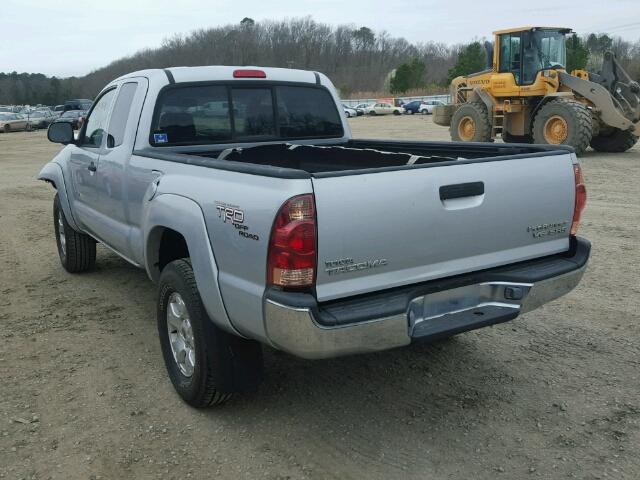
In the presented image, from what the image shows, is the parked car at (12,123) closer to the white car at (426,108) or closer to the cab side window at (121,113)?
the white car at (426,108)

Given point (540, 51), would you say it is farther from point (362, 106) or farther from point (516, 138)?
point (362, 106)

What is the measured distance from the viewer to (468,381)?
13.3ft

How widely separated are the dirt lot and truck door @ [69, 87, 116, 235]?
2.75ft

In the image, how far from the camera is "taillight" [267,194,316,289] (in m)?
2.82

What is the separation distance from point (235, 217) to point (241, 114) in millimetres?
2137

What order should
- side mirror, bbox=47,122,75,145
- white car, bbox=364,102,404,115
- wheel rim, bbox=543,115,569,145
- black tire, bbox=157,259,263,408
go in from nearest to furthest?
black tire, bbox=157,259,263,408
side mirror, bbox=47,122,75,145
wheel rim, bbox=543,115,569,145
white car, bbox=364,102,404,115

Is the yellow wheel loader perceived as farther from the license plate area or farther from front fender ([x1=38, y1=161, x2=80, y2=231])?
the license plate area

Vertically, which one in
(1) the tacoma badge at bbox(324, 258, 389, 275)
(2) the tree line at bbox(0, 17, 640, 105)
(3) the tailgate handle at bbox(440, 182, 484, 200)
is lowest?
(1) the tacoma badge at bbox(324, 258, 389, 275)

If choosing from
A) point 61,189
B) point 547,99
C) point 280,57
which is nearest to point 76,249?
point 61,189

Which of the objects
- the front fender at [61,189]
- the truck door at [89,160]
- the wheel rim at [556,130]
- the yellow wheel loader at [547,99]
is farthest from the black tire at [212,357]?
the wheel rim at [556,130]

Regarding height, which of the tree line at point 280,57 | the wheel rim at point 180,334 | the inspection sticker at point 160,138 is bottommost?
the wheel rim at point 180,334

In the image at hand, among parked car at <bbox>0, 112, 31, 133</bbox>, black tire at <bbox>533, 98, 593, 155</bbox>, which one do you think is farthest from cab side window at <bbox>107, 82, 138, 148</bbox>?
parked car at <bbox>0, 112, 31, 133</bbox>

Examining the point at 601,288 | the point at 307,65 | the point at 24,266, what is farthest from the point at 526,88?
the point at 307,65

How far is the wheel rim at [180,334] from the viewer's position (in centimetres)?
376
